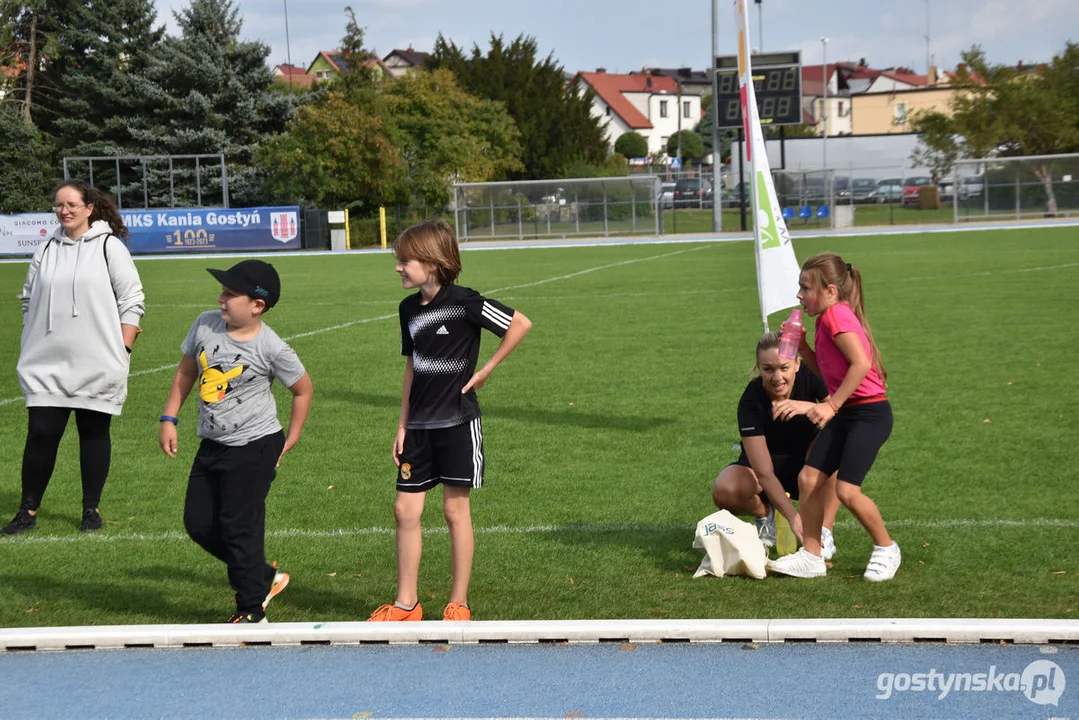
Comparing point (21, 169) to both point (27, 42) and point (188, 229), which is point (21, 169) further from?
point (188, 229)

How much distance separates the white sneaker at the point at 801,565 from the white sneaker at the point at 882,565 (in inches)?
8.2

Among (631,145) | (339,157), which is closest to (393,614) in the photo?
(339,157)

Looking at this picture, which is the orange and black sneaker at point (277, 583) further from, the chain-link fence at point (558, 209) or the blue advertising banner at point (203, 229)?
the chain-link fence at point (558, 209)

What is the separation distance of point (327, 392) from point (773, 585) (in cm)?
740

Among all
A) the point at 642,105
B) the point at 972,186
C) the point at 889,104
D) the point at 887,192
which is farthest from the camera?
the point at 642,105

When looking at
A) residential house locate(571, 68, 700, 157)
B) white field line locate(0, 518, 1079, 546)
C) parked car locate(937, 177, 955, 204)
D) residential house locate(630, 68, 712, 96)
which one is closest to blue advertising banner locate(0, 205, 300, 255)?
parked car locate(937, 177, 955, 204)

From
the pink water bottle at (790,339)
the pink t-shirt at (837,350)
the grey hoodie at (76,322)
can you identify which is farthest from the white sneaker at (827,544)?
the grey hoodie at (76,322)

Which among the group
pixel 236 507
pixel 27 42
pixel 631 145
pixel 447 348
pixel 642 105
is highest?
pixel 642 105

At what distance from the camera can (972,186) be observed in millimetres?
48188

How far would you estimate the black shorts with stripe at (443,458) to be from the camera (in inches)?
198

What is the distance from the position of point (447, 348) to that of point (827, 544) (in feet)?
7.52

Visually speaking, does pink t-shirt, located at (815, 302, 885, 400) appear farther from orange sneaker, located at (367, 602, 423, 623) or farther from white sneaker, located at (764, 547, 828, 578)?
orange sneaker, located at (367, 602, 423, 623)

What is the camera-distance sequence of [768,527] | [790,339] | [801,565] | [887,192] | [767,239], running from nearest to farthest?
1. [790,339]
2. [801,565]
3. [768,527]
4. [767,239]
5. [887,192]

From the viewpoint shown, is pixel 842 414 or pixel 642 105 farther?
pixel 642 105
